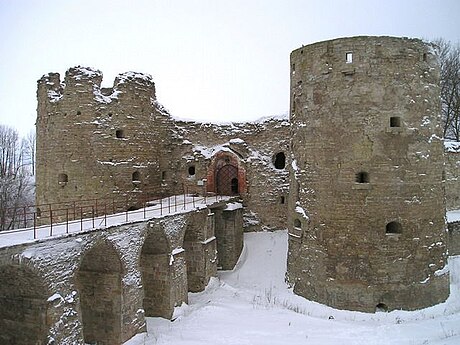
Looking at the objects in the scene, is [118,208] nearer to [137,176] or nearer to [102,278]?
[137,176]

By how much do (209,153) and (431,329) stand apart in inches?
497

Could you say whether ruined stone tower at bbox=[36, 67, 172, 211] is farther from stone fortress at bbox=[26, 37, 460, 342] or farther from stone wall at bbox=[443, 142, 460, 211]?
stone wall at bbox=[443, 142, 460, 211]

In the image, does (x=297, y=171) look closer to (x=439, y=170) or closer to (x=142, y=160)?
(x=439, y=170)

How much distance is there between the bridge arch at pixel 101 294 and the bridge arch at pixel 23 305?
208 cm

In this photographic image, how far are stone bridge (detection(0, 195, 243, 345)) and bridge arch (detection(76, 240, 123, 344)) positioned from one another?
0.02 metres

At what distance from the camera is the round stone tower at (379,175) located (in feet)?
48.3

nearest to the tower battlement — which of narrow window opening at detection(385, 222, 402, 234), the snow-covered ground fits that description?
the snow-covered ground

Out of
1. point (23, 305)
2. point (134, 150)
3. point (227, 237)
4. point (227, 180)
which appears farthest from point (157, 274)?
point (227, 180)

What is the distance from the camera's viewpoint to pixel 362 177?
15.0 metres

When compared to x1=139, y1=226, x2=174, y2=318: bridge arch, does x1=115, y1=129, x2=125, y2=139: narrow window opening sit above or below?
above

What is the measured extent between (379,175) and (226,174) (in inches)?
344

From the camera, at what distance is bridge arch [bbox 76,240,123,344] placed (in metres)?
11.6

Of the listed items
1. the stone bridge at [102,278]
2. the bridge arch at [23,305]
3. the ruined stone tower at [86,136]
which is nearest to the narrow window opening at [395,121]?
the stone bridge at [102,278]

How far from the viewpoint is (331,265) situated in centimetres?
1515
